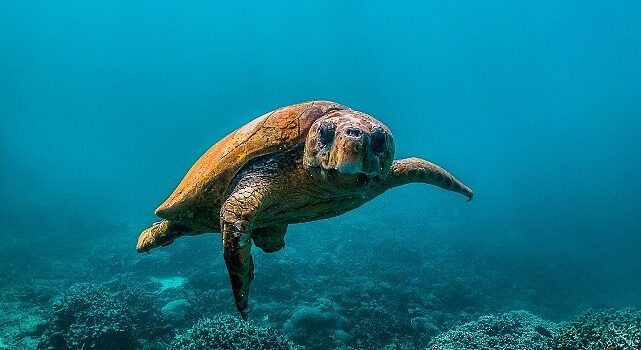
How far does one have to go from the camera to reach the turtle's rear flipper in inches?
171

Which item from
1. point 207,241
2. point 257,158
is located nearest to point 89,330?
point 257,158

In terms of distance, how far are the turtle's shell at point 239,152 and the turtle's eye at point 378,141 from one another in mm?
749

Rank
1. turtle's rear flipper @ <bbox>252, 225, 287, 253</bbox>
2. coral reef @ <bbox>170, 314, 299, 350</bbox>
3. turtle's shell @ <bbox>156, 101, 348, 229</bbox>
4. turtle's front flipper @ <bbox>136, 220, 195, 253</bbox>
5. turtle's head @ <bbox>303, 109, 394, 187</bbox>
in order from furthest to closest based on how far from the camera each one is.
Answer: coral reef @ <bbox>170, 314, 299, 350</bbox>, turtle's front flipper @ <bbox>136, 220, 195, 253</bbox>, turtle's rear flipper @ <bbox>252, 225, 287, 253</bbox>, turtle's shell @ <bbox>156, 101, 348, 229</bbox>, turtle's head @ <bbox>303, 109, 394, 187</bbox>

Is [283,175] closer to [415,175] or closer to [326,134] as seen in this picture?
[326,134]

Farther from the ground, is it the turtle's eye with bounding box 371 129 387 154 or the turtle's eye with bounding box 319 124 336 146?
the turtle's eye with bounding box 319 124 336 146

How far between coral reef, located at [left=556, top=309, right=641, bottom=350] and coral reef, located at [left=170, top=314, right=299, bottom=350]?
4.31 meters

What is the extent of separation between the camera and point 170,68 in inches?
5084

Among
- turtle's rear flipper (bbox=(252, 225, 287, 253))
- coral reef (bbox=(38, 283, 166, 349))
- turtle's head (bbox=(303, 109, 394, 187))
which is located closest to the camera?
turtle's head (bbox=(303, 109, 394, 187))

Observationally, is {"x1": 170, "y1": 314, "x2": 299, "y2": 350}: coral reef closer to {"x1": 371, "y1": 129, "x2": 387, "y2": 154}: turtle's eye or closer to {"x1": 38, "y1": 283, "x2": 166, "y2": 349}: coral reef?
{"x1": 38, "y1": 283, "x2": 166, "y2": 349}: coral reef

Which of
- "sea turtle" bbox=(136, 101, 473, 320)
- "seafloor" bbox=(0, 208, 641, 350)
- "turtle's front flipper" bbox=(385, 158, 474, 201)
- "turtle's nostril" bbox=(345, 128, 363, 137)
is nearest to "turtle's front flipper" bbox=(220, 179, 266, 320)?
"sea turtle" bbox=(136, 101, 473, 320)

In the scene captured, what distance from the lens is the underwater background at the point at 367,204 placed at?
8078 millimetres

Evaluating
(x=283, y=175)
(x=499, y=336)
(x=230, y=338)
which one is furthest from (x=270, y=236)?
(x=499, y=336)

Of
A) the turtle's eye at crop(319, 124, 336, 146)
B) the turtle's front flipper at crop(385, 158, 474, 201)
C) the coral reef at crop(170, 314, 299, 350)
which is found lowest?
the coral reef at crop(170, 314, 299, 350)

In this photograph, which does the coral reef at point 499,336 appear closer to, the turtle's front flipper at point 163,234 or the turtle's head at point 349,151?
the turtle's front flipper at point 163,234
